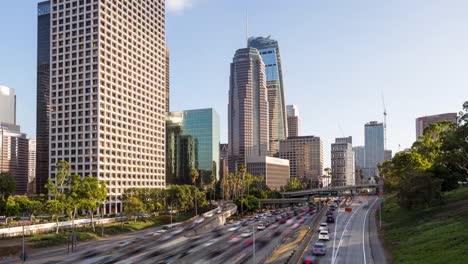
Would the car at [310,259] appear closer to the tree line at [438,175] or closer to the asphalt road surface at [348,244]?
the asphalt road surface at [348,244]

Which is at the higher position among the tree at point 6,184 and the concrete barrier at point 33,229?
the tree at point 6,184

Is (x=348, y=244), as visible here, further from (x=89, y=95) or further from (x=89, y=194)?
(x=89, y=95)

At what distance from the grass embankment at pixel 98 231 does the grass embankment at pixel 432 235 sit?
68.8 meters

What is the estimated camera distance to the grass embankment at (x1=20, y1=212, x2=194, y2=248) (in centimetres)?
9525

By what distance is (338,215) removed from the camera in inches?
5650

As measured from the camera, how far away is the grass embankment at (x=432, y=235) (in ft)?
173

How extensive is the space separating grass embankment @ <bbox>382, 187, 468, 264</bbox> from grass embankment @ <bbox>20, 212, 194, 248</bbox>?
68.8 meters

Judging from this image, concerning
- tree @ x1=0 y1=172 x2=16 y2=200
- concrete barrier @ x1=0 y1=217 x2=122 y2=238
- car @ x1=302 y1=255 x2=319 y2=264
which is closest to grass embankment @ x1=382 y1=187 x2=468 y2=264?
car @ x1=302 y1=255 x2=319 y2=264

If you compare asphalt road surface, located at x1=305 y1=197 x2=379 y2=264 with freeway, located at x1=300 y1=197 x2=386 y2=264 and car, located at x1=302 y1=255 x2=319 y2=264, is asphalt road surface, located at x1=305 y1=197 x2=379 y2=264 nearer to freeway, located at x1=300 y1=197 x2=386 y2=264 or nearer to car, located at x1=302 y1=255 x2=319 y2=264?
freeway, located at x1=300 y1=197 x2=386 y2=264

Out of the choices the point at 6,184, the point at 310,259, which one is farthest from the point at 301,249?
the point at 6,184

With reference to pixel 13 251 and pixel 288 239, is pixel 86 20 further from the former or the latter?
pixel 288 239

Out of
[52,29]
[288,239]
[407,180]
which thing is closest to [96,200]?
[288,239]

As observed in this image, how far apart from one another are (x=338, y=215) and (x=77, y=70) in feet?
388

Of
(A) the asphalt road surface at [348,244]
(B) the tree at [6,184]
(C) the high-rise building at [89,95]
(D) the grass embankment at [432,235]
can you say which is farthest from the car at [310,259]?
(C) the high-rise building at [89,95]
